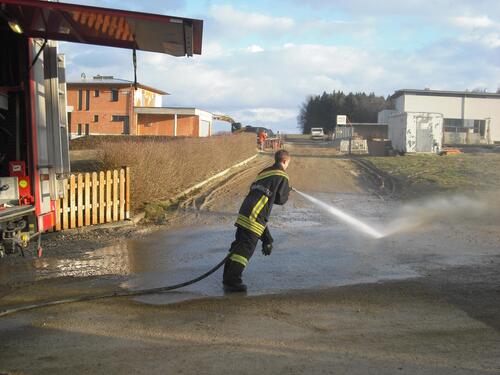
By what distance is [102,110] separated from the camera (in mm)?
59625

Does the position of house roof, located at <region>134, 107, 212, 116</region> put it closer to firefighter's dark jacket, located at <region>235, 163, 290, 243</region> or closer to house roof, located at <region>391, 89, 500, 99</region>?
house roof, located at <region>391, 89, 500, 99</region>

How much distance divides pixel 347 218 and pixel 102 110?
166 ft

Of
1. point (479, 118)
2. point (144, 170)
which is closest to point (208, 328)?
point (144, 170)

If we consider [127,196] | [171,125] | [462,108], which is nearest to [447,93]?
[462,108]

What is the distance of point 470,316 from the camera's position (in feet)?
18.8

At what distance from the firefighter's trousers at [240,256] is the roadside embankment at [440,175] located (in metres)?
10.8

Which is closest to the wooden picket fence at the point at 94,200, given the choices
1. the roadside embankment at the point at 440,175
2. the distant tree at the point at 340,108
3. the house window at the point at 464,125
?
the roadside embankment at the point at 440,175

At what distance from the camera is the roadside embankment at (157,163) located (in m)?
13.0

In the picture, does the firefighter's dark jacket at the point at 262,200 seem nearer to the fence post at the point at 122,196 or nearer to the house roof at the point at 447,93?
the fence post at the point at 122,196

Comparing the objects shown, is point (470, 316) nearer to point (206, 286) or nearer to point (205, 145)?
point (206, 286)

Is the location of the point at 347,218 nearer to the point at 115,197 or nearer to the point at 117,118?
the point at 115,197

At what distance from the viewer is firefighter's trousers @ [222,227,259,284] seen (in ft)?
22.0

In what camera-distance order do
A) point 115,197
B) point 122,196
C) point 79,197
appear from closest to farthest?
point 79,197 < point 115,197 < point 122,196

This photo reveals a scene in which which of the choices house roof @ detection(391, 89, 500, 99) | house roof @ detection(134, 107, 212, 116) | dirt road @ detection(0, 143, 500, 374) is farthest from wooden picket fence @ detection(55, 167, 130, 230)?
house roof @ detection(391, 89, 500, 99)
